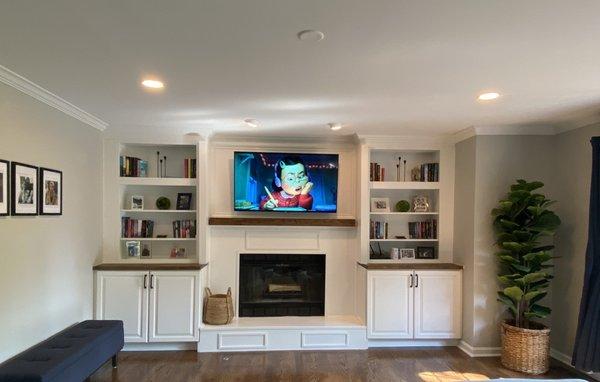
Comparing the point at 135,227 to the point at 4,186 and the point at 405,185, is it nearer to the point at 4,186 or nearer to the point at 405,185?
the point at 4,186

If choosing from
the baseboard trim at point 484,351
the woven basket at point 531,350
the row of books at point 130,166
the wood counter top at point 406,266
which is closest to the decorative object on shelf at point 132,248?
the row of books at point 130,166

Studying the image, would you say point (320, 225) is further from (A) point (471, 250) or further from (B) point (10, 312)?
(B) point (10, 312)

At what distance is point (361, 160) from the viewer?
4609 millimetres

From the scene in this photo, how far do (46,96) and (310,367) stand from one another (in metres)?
3.31

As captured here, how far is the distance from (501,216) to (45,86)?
4162 mm

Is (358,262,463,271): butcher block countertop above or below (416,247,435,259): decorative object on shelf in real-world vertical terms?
below

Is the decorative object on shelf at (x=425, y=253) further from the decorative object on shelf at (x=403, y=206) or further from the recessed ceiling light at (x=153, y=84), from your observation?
the recessed ceiling light at (x=153, y=84)

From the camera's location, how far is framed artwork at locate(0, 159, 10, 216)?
2613 millimetres

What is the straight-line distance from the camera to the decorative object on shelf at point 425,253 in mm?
4754

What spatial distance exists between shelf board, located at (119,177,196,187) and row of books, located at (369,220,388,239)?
2145mm

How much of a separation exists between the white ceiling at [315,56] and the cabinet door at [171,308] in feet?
5.77

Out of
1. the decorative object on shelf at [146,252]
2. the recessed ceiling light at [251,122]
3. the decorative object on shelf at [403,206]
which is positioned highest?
the recessed ceiling light at [251,122]

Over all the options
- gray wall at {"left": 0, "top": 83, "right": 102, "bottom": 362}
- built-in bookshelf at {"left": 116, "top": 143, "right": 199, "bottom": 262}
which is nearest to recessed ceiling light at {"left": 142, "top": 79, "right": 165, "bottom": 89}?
gray wall at {"left": 0, "top": 83, "right": 102, "bottom": 362}

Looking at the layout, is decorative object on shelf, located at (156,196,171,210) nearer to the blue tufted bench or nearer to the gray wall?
the gray wall
